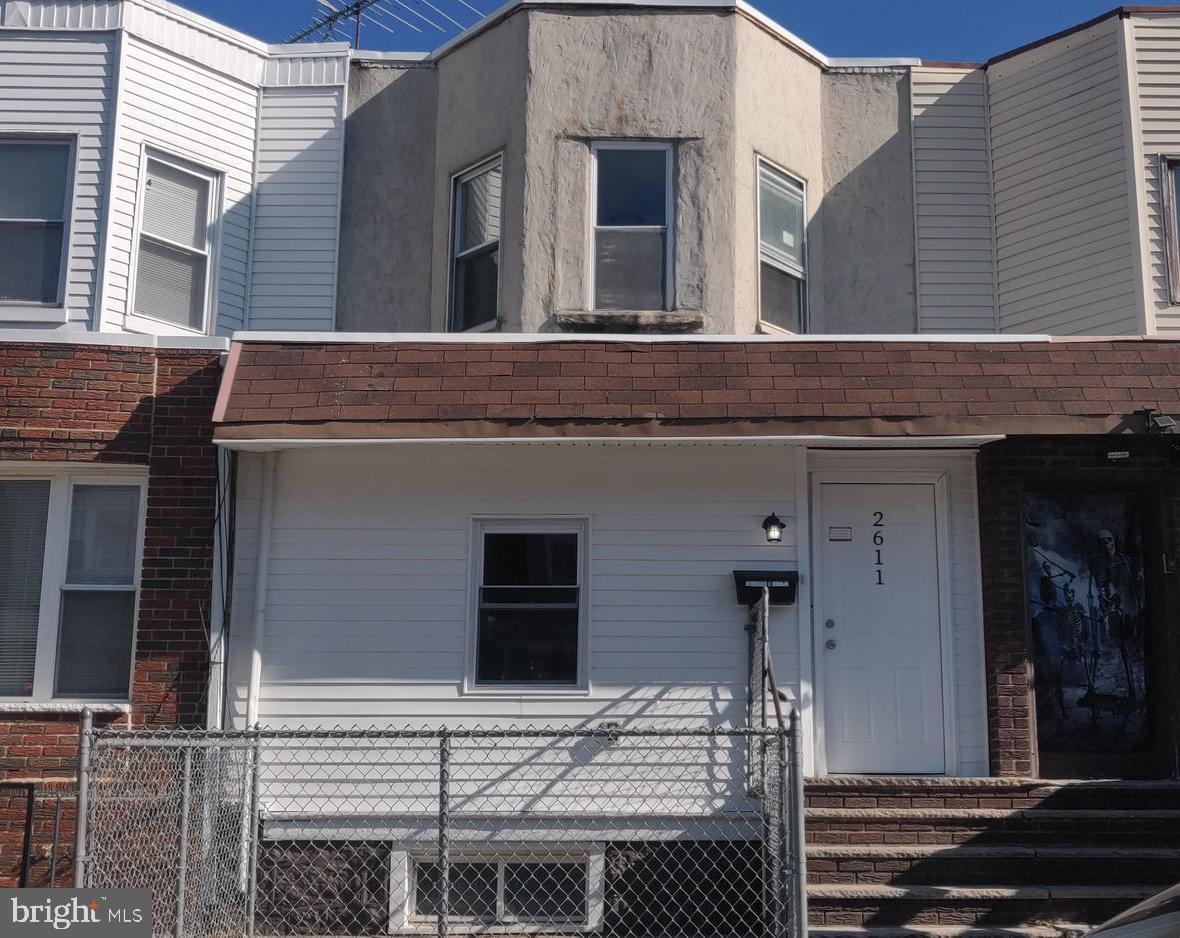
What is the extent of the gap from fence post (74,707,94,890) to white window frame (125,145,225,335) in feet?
16.3

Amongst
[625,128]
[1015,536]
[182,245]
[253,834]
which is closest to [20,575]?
[253,834]

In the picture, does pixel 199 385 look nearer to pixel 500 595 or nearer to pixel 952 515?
pixel 500 595

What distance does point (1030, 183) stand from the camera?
11.2 meters

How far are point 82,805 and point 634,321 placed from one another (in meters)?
5.72

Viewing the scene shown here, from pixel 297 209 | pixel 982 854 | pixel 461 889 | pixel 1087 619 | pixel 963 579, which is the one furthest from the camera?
pixel 297 209

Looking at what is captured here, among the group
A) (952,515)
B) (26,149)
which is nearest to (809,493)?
(952,515)

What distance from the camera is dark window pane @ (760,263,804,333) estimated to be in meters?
10.8

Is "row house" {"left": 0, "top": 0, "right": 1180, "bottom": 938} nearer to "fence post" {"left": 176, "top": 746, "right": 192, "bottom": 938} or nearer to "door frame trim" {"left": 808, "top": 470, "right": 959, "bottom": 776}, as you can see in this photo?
"door frame trim" {"left": 808, "top": 470, "right": 959, "bottom": 776}

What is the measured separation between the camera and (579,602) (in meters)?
8.71

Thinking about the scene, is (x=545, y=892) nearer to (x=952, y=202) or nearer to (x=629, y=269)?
(x=629, y=269)

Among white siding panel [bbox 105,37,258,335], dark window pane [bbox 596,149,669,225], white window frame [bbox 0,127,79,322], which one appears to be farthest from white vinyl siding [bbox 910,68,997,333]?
white window frame [bbox 0,127,79,322]

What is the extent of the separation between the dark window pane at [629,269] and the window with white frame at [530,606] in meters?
2.33

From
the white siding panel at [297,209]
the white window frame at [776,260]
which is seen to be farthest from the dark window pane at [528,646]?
the white siding panel at [297,209]

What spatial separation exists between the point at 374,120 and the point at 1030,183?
5.98 meters
